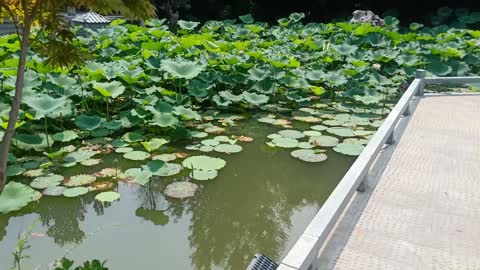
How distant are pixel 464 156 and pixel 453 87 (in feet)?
13.9

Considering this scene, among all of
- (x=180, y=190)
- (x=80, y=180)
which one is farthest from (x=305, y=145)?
(x=80, y=180)

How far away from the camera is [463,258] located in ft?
6.66

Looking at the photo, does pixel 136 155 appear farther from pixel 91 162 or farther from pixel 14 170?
pixel 14 170

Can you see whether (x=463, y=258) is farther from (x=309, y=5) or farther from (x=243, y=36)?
(x=309, y=5)

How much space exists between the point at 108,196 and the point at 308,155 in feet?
5.81

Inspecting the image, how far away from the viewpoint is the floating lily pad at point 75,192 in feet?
10.8

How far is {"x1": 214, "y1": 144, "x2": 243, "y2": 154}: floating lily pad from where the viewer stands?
4198 millimetres

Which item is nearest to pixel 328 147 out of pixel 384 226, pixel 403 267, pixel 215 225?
pixel 215 225

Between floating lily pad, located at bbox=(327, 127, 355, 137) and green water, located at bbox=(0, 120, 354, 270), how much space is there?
69 centimetres

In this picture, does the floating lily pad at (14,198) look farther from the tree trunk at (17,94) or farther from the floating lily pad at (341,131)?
the floating lily pad at (341,131)

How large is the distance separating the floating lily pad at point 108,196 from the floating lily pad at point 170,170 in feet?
1.07

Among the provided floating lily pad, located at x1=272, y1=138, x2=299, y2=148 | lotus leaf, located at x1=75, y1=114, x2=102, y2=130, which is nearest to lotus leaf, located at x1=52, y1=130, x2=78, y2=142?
lotus leaf, located at x1=75, y1=114, x2=102, y2=130

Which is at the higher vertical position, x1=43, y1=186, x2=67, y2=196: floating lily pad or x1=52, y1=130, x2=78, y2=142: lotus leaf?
x1=52, y1=130, x2=78, y2=142: lotus leaf

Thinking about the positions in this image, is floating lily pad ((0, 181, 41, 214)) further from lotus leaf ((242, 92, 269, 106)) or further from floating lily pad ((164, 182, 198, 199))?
lotus leaf ((242, 92, 269, 106))
